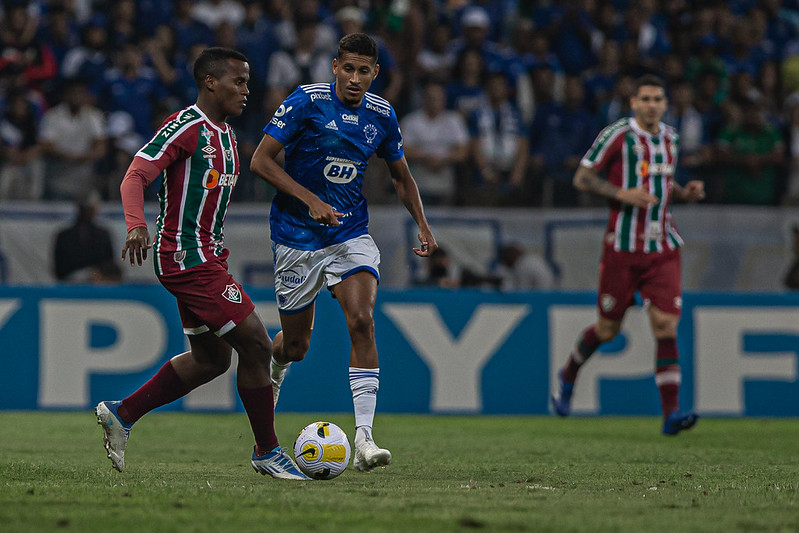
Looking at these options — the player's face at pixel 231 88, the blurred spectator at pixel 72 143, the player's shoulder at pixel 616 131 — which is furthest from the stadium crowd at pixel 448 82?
the player's face at pixel 231 88

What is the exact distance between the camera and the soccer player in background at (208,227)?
564 centimetres

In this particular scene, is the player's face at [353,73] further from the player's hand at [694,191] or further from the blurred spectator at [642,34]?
the blurred spectator at [642,34]

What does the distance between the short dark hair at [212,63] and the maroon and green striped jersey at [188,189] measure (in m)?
0.19

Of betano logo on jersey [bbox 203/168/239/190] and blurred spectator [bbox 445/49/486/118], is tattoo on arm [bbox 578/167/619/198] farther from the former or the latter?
betano logo on jersey [bbox 203/168/239/190]

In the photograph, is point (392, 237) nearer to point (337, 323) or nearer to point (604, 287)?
point (337, 323)

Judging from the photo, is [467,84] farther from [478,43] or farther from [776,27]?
[776,27]

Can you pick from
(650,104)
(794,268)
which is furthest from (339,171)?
(794,268)

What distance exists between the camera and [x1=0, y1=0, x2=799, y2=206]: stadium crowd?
37.3ft

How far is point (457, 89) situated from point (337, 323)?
3.70 meters

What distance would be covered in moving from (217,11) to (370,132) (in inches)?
335

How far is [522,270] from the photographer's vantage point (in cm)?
1109

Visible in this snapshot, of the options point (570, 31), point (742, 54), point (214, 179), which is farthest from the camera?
point (742, 54)

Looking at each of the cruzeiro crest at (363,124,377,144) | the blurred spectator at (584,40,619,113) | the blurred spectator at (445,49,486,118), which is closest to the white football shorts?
the cruzeiro crest at (363,124,377,144)

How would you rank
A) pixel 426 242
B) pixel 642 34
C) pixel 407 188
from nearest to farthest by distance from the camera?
pixel 426 242
pixel 407 188
pixel 642 34
